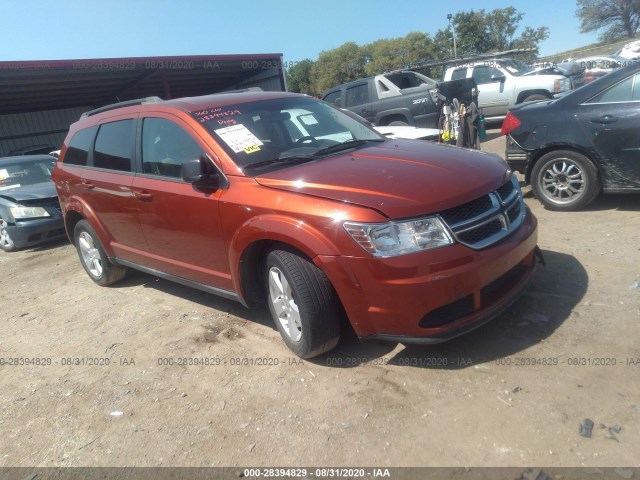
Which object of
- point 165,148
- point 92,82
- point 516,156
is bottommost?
point 516,156

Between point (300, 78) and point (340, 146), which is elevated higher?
point (300, 78)

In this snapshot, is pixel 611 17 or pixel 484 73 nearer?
pixel 484 73

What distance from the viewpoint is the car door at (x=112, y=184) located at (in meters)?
4.39

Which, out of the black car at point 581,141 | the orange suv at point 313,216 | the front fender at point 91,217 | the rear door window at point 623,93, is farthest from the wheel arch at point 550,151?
the front fender at point 91,217

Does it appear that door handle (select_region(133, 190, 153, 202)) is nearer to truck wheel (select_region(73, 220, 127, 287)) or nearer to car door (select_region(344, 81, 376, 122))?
truck wheel (select_region(73, 220, 127, 287))

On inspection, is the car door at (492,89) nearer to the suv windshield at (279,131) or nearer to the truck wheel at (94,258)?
the suv windshield at (279,131)

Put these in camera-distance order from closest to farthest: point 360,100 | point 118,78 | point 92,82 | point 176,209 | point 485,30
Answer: point 176,209 < point 360,100 < point 92,82 < point 118,78 < point 485,30

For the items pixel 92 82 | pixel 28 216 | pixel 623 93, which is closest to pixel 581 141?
pixel 623 93

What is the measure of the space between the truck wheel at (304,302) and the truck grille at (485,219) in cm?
83

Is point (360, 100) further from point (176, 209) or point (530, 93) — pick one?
point (176, 209)

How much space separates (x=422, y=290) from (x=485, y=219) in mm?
643

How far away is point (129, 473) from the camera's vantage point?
262 centimetres

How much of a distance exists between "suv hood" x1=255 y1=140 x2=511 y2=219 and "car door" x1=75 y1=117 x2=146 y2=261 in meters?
1.67

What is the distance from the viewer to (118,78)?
1819 cm
